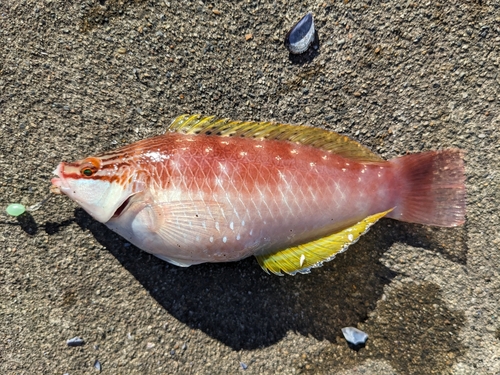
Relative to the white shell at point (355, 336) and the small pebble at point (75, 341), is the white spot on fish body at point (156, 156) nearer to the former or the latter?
the small pebble at point (75, 341)

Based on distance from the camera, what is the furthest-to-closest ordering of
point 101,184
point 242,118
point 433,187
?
point 242,118, point 433,187, point 101,184

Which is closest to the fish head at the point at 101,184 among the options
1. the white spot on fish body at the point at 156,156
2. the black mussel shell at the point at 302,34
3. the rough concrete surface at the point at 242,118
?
the white spot on fish body at the point at 156,156

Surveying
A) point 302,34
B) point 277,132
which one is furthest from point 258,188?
point 302,34

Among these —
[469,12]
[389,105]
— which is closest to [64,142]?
[389,105]

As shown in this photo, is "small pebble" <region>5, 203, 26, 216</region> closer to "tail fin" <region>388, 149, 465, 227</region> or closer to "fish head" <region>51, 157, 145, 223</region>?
"fish head" <region>51, 157, 145, 223</region>

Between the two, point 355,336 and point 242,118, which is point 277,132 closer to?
point 242,118

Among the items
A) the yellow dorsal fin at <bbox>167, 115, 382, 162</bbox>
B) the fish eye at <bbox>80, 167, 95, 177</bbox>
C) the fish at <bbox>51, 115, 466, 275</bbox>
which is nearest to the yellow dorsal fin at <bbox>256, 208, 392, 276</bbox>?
the fish at <bbox>51, 115, 466, 275</bbox>
